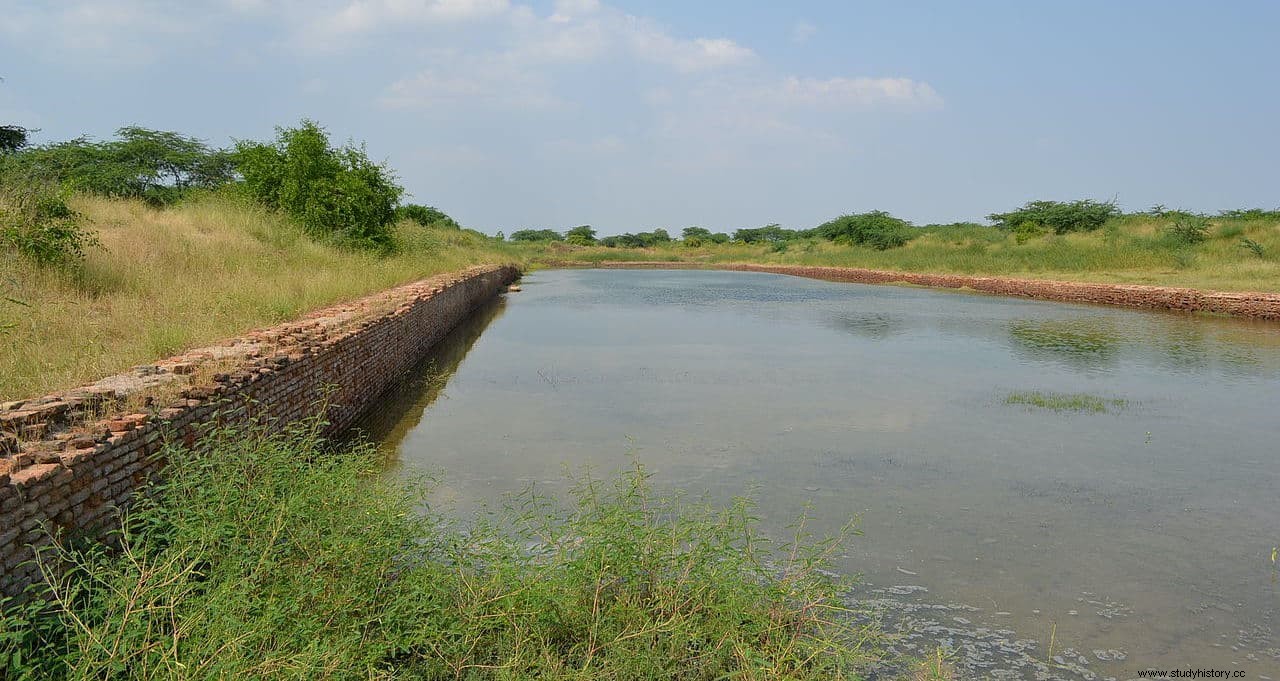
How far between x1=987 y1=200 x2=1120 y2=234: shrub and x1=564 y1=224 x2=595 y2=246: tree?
45.4 meters

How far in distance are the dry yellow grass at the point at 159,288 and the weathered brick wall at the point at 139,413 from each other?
0.49m

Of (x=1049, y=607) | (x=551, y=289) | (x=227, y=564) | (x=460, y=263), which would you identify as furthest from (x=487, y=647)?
(x=551, y=289)

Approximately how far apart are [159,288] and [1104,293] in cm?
2409

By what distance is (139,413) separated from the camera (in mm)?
4277

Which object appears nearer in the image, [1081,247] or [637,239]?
[1081,247]

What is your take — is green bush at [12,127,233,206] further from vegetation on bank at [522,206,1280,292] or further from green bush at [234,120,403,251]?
vegetation on bank at [522,206,1280,292]

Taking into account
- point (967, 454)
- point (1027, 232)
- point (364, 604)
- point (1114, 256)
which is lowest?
point (967, 454)

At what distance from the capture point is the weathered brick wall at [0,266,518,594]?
10.6ft

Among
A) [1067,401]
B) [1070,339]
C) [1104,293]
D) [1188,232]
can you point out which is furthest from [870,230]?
[1067,401]

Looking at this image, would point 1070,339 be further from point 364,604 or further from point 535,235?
point 535,235

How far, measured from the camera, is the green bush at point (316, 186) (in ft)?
65.8

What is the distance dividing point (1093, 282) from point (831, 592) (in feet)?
86.3

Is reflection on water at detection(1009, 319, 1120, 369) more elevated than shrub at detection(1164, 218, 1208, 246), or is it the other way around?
shrub at detection(1164, 218, 1208, 246)

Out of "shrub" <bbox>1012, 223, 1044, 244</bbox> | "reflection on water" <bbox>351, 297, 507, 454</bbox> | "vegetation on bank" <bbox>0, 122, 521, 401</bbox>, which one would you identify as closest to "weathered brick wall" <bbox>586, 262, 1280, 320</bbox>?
"shrub" <bbox>1012, 223, 1044, 244</bbox>
